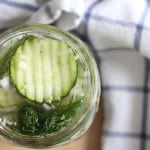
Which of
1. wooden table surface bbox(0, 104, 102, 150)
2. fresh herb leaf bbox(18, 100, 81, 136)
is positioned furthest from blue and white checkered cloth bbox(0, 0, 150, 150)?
fresh herb leaf bbox(18, 100, 81, 136)

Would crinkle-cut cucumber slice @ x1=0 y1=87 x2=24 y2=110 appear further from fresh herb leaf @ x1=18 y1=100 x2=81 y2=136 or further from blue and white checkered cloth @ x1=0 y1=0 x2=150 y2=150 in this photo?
blue and white checkered cloth @ x1=0 y1=0 x2=150 y2=150

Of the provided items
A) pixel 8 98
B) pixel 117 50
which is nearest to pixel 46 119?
pixel 8 98

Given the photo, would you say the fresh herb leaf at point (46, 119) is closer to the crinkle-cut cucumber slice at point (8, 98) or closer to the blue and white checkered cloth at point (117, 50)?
the crinkle-cut cucumber slice at point (8, 98)

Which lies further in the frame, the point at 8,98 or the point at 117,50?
the point at 117,50

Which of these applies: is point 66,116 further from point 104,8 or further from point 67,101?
point 104,8

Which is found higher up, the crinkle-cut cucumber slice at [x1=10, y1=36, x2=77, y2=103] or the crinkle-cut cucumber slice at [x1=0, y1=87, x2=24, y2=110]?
the crinkle-cut cucumber slice at [x1=10, y1=36, x2=77, y2=103]

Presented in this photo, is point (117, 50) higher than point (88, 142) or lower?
higher

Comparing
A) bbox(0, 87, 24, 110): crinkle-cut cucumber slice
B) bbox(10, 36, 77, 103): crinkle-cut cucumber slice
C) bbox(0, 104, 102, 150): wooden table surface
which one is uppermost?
bbox(10, 36, 77, 103): crinkle-cut cucumber slice

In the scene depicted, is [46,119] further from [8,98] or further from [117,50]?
[117,50]
